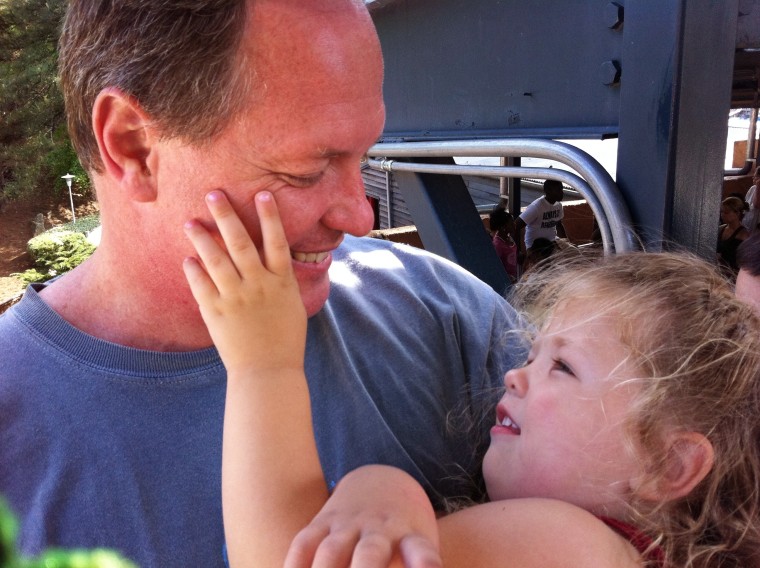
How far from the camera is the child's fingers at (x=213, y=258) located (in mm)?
1112

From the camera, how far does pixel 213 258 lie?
3.69 ft

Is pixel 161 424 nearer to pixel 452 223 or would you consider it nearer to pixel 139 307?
pixel 139 307

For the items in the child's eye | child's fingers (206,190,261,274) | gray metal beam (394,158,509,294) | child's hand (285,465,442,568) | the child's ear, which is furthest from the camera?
gray metal beam (394,158,509,294)

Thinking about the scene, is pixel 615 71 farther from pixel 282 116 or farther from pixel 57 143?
pixel 57 143

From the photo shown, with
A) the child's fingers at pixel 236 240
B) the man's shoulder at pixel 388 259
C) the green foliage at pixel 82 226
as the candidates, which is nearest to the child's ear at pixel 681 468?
the man's shoulder at pixel 388 259

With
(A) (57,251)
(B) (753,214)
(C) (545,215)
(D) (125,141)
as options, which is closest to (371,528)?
(D) (125,141)

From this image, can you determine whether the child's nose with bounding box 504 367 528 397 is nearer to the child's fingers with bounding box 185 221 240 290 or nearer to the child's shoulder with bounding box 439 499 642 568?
A: the child's shoulder with bounding box 439 499 642 568

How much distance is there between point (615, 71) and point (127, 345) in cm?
136

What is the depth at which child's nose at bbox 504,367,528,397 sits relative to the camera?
1447mm

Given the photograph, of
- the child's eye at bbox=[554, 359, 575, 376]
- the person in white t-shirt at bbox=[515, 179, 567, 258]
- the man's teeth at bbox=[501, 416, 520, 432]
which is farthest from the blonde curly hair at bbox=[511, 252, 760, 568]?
the person in white t-shirt at bbox=[515, 179, 567, 258]

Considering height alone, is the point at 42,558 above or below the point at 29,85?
below

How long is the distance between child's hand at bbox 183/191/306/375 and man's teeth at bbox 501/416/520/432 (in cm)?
58

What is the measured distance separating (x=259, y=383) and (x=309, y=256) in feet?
1.01

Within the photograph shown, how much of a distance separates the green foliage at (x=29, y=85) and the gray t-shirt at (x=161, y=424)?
15463 millimetres
